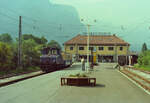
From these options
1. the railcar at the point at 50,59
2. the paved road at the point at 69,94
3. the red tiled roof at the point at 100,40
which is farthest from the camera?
the red tiled roof at the point at 100,40

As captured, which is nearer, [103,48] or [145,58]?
[145,58]

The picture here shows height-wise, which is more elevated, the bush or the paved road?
the bush

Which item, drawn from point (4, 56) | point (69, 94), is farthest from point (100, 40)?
point (69, 94)

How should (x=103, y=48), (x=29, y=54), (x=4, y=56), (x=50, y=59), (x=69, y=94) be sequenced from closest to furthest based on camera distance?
(x=69, y=94)
(x=4, y=56)
(x=50, y=59)
(x=29, y=54)
(x=103, y=48)

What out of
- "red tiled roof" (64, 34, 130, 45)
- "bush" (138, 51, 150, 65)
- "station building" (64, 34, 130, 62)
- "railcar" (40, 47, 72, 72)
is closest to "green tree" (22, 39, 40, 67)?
"railcar" (40, 47, 72, 72)

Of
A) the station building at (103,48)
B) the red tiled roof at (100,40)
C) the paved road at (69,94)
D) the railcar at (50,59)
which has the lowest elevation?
the paved road at (69,94)

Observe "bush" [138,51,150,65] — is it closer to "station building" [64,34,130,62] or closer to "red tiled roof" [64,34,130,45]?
"red tiled roof" [64,34,130,45]

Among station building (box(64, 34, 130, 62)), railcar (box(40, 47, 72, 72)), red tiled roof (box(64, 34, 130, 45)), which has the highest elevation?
red tiled roof (box(64, 34, 130, 45))

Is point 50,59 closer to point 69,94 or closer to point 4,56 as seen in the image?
point 4,56

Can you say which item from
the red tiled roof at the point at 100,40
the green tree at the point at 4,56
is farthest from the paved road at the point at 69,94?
the red tiled roof at the point at 100,40

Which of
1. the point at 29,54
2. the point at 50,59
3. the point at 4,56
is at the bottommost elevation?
the point at 50,59

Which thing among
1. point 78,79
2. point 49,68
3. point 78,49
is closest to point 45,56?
point 49,68

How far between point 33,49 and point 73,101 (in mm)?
25703

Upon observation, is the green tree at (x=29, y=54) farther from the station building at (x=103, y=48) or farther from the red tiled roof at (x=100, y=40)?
the red tiled roof at (x=100, y=40)
